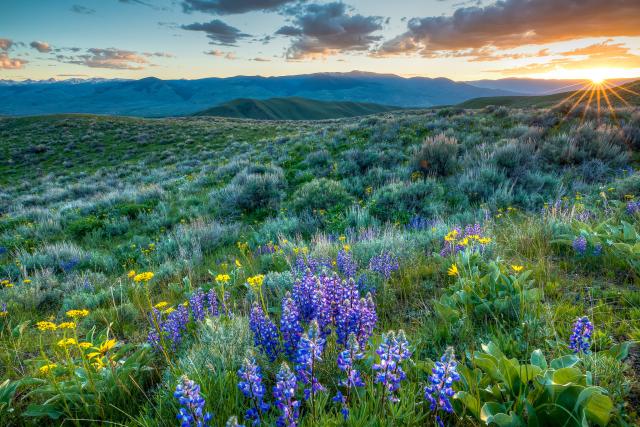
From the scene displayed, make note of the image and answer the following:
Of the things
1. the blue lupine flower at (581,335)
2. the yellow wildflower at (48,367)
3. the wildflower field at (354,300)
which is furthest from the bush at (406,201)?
the yellow wildflower at (48,367)

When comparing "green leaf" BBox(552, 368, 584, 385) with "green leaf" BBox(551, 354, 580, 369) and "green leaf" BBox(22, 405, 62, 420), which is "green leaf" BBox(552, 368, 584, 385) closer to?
"green leaf" BBox(551, 354, 580, 369)

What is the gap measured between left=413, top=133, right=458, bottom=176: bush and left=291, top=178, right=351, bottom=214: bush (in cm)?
267

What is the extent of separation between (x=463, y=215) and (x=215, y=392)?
527 centimetres

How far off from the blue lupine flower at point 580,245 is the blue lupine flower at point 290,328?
122 inches

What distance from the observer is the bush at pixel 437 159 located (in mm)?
9336

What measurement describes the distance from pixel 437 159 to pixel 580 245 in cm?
647

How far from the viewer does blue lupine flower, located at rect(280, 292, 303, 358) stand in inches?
78.4

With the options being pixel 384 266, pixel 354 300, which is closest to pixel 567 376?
pixel 354 300

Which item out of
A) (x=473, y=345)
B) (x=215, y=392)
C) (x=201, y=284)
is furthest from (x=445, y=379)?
(x=201, y=284)

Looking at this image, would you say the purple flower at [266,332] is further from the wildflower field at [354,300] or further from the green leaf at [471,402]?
the green leaf at [471,402]

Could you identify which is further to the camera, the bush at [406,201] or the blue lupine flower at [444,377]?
the bush at [406,201]

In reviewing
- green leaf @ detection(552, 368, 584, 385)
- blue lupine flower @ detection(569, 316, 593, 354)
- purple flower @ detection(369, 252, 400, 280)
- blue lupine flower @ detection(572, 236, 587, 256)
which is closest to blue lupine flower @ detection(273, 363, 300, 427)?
green leaf @ detection(552, 368, 584, 385)

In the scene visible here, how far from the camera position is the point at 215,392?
1933 millimetres

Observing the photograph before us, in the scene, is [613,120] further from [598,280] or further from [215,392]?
[215,392]
